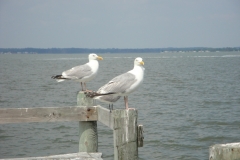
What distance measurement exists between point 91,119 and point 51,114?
52cm

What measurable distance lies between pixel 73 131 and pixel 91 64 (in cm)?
780

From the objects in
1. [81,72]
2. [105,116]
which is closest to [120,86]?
[105,116]

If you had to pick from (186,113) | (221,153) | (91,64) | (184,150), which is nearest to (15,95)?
(186,113)

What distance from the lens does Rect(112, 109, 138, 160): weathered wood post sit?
468 centimetres

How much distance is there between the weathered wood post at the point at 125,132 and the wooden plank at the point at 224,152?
162cm

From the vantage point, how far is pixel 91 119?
19.2 ft

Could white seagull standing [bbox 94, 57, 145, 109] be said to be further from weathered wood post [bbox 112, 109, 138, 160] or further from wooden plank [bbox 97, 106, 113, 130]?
weathered wood post [bbox 112, 109, 138, 160]

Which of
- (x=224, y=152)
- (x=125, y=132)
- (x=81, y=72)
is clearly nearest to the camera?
(x=224, y=152)

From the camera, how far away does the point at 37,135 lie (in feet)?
50.2

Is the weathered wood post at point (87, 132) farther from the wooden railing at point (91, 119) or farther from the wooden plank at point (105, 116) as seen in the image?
the wooden plank at point (105, 116)

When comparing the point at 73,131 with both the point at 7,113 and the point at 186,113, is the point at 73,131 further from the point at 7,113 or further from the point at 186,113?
the point at 7,113

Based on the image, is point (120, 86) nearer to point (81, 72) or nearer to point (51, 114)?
point (51, 114)

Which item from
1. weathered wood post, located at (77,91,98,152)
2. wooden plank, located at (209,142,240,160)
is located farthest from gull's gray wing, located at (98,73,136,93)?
wooden plank, located at (209,142,240,160)

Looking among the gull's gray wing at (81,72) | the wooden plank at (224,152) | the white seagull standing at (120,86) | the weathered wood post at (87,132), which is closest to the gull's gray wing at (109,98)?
the white seagull standing at (120,86)
